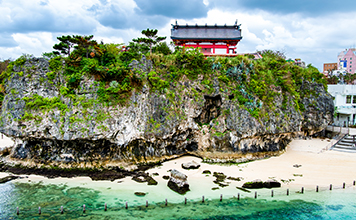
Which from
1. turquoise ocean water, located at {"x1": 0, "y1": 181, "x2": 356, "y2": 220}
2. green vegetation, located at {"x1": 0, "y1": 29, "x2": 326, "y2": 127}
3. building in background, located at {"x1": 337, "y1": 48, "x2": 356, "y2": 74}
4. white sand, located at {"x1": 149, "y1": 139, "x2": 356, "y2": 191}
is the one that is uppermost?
building in background, located at {"x1": 337, "y1": 48, "x2": 356, "y2": 74}

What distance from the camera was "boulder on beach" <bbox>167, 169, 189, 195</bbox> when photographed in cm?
1711

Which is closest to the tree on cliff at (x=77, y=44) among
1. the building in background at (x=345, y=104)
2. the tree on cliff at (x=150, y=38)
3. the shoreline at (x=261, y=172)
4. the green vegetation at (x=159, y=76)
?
the green vegetation at (x=159, y=76)

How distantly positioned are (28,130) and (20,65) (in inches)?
294

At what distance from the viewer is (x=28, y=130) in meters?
21.2

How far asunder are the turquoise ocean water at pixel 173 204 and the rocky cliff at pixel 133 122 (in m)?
4.70

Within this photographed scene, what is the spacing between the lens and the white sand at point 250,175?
17.3 m

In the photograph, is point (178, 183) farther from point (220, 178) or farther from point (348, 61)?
point (348, 61)

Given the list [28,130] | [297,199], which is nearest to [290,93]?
[297,199]

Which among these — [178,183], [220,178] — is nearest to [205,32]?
[220,178]

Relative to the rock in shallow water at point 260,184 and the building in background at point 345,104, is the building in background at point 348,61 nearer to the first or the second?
the building in background at point 345,104

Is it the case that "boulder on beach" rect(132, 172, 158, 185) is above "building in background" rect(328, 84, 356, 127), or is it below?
below

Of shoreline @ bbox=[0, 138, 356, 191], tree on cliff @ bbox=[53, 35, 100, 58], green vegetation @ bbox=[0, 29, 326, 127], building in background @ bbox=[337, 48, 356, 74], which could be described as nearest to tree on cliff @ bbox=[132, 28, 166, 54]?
green vegetation @ bbox=[0, 29, 326, 127]

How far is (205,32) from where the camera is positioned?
107ft

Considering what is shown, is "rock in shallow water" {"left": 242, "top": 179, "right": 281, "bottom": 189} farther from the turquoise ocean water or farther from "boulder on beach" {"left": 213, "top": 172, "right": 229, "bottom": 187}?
"boulder on beach" {"left": 213, "top": 172, "right": 229, "bottom": 187}
